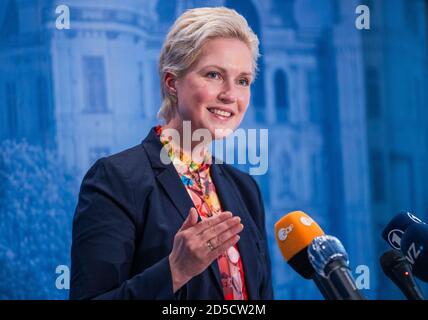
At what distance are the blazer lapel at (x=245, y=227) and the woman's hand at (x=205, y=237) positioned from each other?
340mm

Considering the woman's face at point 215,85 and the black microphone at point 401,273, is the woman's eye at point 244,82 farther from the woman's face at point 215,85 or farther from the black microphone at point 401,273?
the black microphone at point 401,273

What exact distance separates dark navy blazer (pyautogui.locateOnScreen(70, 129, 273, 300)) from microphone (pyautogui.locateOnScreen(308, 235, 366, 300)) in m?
0.40

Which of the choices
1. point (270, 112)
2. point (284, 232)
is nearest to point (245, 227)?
point (284, 232)

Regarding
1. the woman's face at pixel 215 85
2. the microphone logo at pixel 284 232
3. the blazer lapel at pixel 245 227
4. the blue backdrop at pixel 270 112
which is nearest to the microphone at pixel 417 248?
the microphone logo at pixel 284 232

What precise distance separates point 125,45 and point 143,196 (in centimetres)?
182

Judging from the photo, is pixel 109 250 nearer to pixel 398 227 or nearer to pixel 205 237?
pixel 205 237

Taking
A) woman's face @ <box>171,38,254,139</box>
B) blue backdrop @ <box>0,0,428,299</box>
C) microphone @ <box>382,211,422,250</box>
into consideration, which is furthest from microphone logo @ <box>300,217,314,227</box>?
blue backdrop @ <box>0,0,428,299</box>

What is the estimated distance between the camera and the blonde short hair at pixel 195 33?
175 centimetres

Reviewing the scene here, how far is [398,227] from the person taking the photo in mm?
1564

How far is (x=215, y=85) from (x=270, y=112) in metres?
1.75

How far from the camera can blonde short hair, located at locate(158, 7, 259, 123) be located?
1.75 m

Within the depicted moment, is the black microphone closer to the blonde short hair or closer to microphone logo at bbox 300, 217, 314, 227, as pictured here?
microphone logo at bbox 300, 217, 314, 227

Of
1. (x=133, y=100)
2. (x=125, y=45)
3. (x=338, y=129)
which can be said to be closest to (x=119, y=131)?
(x=133, y=100)
